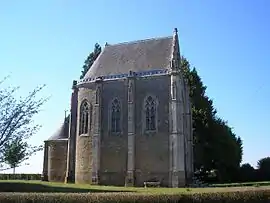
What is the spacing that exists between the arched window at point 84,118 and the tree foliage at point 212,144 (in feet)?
53.1

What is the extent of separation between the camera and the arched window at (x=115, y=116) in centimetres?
3609

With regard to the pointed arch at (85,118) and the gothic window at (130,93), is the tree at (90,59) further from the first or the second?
the gothic window at (130,93)

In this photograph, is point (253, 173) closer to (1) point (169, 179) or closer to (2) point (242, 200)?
(1) point (169, 179)

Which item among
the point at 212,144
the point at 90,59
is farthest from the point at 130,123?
the point at 90,59

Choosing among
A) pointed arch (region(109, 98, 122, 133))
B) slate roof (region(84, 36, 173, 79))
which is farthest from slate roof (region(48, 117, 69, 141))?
pointed arch (region(109, 98, 122, 133))

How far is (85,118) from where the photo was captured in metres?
37.9

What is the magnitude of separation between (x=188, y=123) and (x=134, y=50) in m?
10.0

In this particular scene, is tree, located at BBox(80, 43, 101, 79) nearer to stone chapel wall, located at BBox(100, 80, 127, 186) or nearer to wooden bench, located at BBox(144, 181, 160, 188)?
stone chapel wall, located at BBox(100, 80, 127, 186)

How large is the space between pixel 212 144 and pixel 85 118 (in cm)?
1845

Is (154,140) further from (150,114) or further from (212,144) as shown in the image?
(212,144)

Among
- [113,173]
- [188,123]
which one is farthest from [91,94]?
[188,123]

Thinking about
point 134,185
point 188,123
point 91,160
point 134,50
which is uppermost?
point 134,50

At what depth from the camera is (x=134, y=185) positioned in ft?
111

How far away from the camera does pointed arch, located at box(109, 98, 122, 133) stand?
36.1 metres
